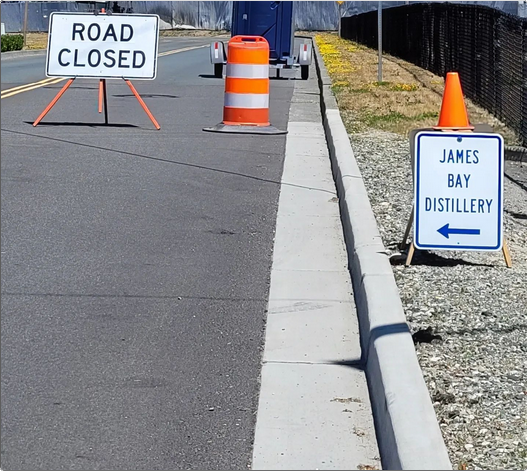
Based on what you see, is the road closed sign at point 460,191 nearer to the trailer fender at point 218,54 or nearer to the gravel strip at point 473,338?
the gravel strip at point 473,338

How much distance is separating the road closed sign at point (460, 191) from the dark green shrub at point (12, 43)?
29.5 metres

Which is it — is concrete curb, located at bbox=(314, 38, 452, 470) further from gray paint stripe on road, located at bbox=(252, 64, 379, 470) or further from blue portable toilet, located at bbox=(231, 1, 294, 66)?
blue portable toilet, located at bbox=(231, 1, 294, 66)

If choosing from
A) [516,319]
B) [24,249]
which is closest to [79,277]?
[24,249]

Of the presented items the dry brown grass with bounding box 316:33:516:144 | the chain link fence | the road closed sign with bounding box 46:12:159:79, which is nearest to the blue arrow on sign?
the chain link fence

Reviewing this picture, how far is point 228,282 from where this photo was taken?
5.91 metres

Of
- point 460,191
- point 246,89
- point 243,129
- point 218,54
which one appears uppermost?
point 218,54

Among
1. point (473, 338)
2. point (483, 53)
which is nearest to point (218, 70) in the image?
point (483, 53)

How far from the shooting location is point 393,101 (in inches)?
564

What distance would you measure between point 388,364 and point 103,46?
915cm

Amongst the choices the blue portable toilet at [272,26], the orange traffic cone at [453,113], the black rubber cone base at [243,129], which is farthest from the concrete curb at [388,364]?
the blue portable toilet at [272,26]

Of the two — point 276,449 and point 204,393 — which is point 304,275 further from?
point 276,449

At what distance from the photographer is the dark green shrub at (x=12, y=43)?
3297 cm

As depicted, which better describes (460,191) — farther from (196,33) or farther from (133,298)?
(196,33)

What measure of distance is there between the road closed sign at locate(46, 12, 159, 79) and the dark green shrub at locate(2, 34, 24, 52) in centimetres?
2142
